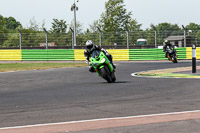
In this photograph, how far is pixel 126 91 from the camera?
34.0 feet

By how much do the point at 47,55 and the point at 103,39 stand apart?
470 centimetres

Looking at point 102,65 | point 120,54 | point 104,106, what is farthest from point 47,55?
point 104,106

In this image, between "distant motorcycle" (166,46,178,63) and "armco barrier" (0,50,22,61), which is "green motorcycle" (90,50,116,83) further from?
"armco barrier" (0,50,22,61)

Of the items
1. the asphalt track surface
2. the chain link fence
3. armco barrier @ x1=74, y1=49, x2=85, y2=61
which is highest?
the chain link fence

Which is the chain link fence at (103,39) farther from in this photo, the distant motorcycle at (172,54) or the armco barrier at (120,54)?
the distant motorcycle at (172,54)

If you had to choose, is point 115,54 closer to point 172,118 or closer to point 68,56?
point 68,56

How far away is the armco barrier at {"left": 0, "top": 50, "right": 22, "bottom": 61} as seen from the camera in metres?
33.6

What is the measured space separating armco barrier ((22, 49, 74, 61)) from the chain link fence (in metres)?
0.40

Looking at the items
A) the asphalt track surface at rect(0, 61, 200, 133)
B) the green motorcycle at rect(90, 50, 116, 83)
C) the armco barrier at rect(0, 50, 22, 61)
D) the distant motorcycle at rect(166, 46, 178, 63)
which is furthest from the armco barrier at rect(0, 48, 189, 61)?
the asphalt track surface at rect(0, 61, 200, 133)

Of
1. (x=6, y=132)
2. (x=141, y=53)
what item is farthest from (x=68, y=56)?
(x=6, y=132)

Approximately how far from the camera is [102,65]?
42.7ft

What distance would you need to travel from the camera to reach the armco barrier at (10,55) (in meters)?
33.6

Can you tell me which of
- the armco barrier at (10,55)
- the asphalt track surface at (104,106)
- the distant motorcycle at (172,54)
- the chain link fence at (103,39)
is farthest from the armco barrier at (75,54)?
the asphalt track surface at (104,106)

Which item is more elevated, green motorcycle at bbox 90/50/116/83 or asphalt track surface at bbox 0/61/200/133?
green motorcycle at bbox 90/50/116/83
